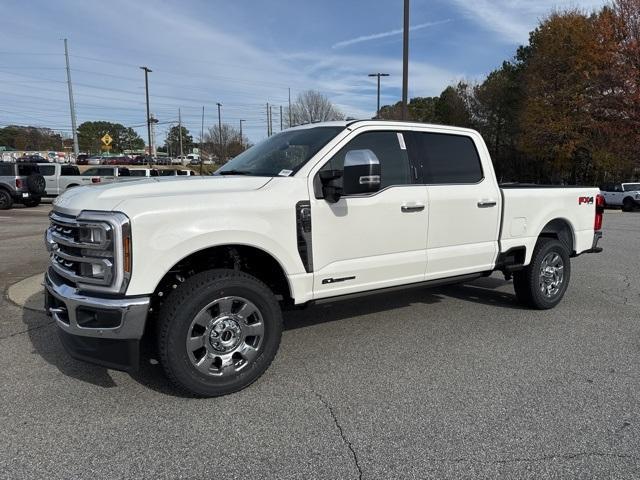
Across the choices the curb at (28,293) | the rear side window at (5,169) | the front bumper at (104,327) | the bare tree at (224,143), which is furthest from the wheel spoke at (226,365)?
the bare tree at (224,143)

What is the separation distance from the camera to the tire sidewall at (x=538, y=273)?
5.64 metres

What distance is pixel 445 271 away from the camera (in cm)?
486

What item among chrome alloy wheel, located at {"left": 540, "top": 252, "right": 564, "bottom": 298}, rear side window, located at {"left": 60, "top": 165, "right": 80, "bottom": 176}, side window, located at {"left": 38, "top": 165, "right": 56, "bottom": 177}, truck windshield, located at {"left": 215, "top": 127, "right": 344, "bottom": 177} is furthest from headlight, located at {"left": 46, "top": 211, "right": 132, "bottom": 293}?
rear side window, located at {"left": 60, "top": 165, "right": 80, "bottom": 176}

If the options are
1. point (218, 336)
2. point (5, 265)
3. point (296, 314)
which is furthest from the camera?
point (5, 265)

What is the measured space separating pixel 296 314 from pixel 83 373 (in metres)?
2.29

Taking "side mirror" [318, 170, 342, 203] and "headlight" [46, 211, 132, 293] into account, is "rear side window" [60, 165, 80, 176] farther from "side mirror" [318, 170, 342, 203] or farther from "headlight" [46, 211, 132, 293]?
"side mirror" [318, 170, 342, 203]

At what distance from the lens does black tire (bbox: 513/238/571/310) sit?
18.5ft

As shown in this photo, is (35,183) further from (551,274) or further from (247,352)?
(551,274)

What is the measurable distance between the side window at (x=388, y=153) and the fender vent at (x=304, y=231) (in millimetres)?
709

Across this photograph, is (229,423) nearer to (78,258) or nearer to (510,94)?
(78,258)

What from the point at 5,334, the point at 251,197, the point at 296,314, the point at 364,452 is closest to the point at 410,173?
the point at 251,197

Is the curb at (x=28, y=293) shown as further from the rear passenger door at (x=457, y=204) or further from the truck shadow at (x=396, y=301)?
the rear passenger door at (x=457, y=204)

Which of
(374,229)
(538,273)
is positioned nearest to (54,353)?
(374,229)

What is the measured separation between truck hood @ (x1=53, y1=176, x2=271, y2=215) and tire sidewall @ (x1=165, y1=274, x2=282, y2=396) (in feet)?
2.11
